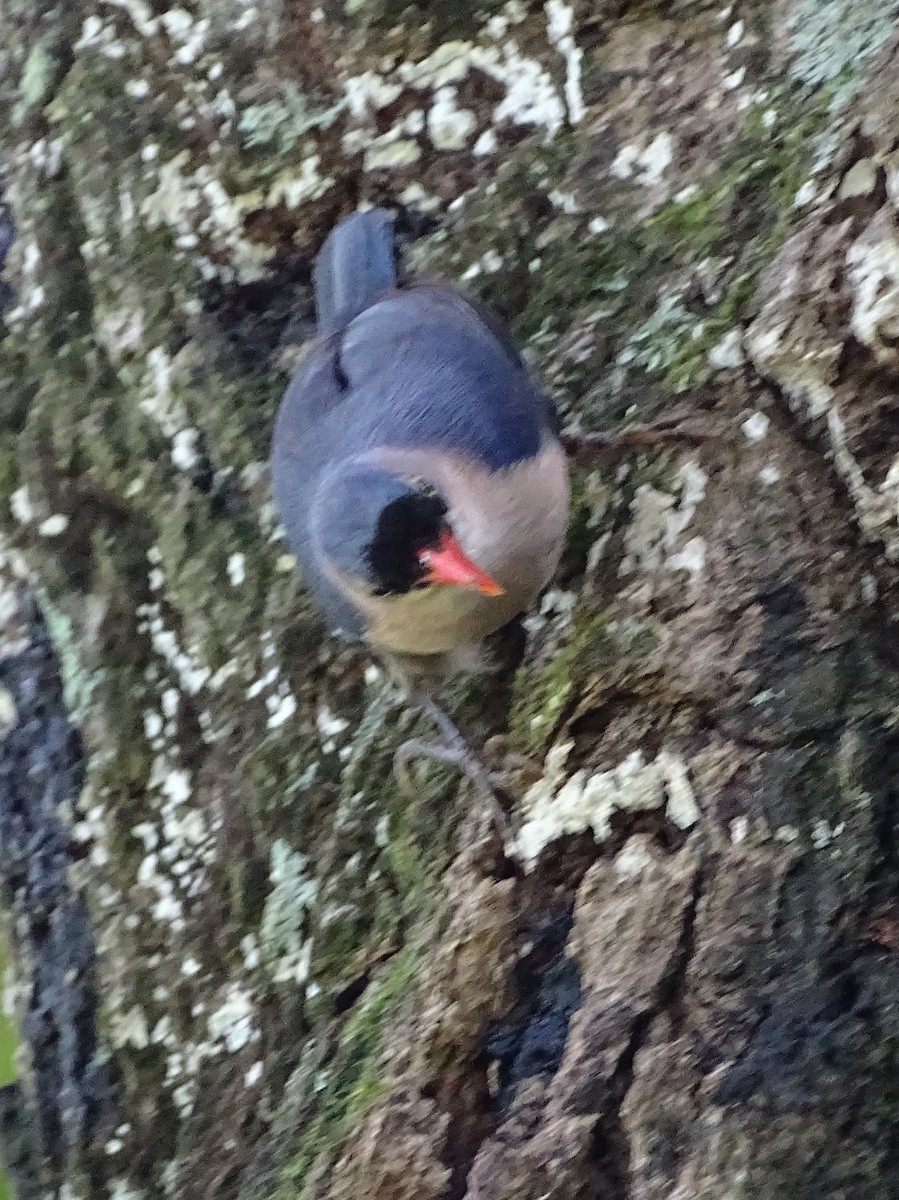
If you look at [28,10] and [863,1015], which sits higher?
[28,10]

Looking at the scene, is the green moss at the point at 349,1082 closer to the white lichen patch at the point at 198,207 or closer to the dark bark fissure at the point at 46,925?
the dark bark fissure at the point at 46,925

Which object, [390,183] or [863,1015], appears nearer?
[863,1015]

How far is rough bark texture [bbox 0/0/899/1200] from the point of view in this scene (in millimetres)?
1412

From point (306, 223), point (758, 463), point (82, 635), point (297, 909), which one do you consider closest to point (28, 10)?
point (306, 223)

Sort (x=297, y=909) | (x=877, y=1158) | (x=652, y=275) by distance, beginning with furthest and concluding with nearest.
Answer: (x=297, y=909), (x=652, y=275), (x=877, y=1158)

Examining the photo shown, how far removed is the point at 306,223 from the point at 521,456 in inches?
24.8

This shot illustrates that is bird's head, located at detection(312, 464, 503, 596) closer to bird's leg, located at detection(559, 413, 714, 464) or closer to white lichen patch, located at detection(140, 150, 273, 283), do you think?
bird's leg, located at detection(559, 413, 714, 464)

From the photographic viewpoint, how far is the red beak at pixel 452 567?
53.1 inches

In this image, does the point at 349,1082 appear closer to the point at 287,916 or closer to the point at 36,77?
the point at 287,916

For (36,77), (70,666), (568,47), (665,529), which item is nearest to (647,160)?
(568,47)

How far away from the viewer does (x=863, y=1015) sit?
4.54 ft

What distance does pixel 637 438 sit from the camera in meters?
1.57

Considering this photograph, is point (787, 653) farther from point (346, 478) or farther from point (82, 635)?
point (82, 635)

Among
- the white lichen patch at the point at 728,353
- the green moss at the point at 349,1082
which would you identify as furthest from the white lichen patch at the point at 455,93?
the green moss at the point at 349,1082
